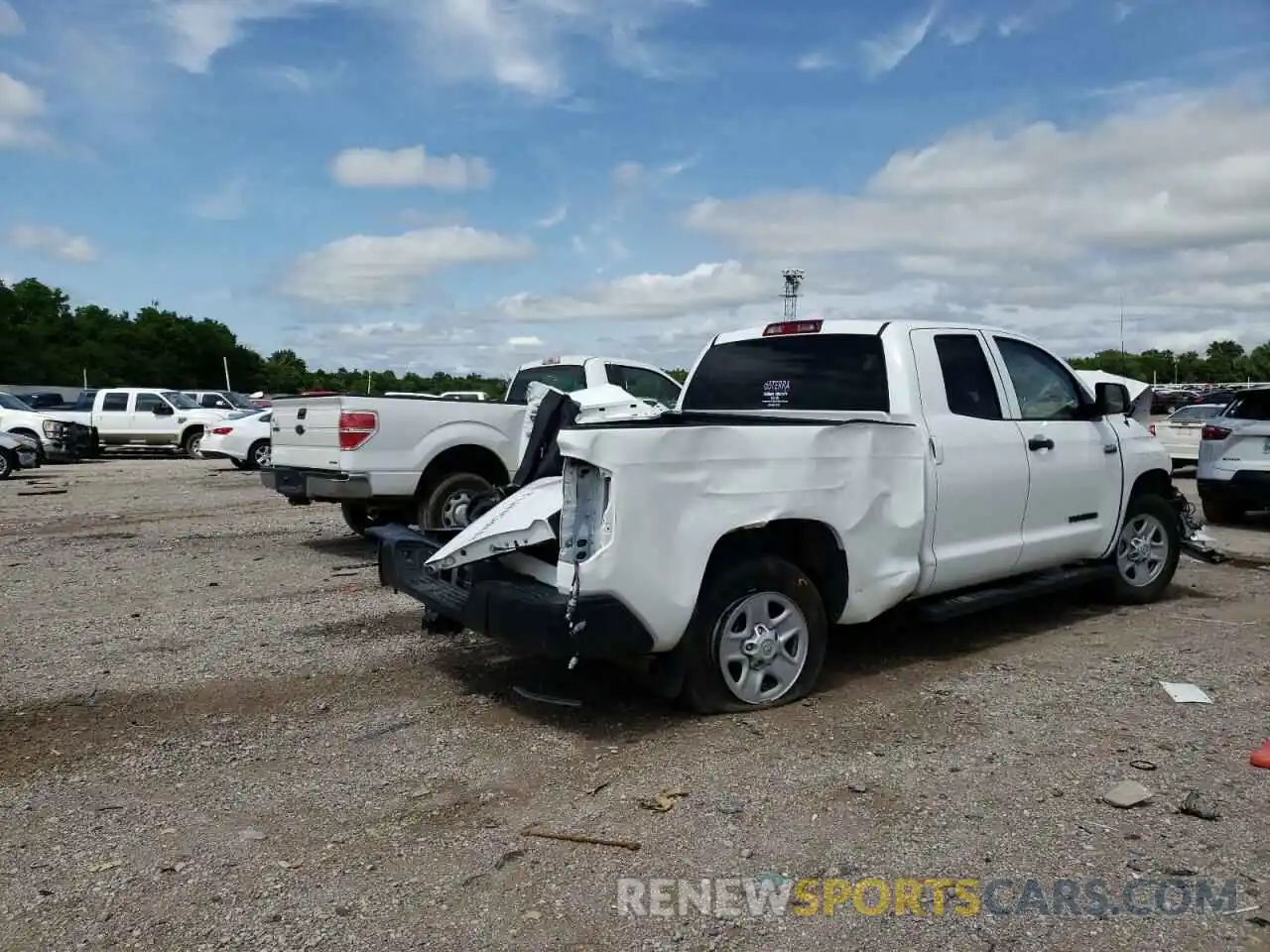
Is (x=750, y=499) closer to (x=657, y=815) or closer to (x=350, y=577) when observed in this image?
(x=657, y=815)

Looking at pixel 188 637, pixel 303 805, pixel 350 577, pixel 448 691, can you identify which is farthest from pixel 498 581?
pixel 350 577

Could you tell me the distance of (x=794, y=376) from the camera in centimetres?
609

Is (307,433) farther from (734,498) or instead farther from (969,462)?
(969,462)

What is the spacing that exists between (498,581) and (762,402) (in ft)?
7.27

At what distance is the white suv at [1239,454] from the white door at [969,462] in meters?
6.54

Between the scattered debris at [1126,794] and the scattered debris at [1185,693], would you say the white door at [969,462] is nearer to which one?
the scattered debris at [1185,693]

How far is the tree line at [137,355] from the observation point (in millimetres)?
60000

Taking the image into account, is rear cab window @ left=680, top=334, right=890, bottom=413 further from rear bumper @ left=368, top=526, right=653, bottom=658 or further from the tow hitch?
the tow hitch

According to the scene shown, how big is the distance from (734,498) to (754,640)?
71 centimetres

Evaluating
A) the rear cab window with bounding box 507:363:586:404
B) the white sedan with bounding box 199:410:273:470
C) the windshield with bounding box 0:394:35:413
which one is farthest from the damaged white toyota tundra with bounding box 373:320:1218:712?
the windshield with bounding box 0:394:35:413

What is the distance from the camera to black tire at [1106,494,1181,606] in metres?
7.09

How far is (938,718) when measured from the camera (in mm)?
4844

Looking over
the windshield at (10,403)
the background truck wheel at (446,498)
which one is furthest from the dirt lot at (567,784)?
the windshield at (10,403)

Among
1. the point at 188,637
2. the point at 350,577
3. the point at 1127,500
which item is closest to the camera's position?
the point at 188,637
